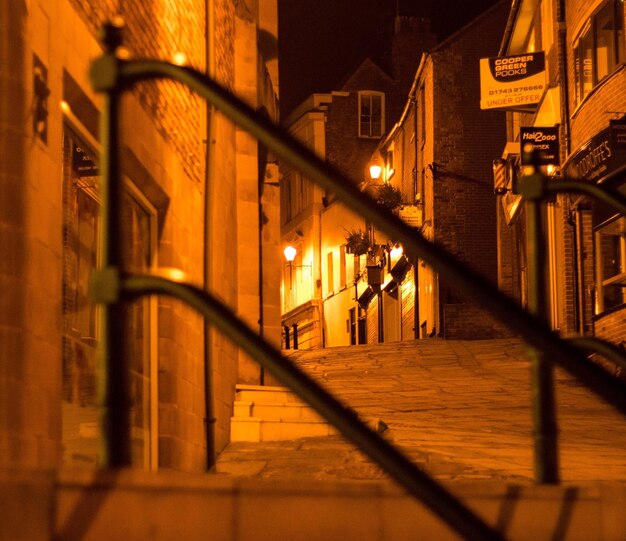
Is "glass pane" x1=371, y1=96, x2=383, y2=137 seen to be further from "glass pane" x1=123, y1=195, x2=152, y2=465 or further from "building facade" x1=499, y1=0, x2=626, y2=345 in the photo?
"glass pane" x1=123, y1=195, x2=152, y2=465

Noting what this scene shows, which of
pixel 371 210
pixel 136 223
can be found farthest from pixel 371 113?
pixel 371 210

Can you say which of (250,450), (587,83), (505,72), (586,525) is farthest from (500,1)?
(586,525)

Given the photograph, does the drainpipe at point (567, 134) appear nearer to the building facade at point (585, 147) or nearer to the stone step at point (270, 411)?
the building facade at point (585, 147)

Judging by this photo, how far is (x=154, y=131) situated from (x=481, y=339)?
20.3 meters

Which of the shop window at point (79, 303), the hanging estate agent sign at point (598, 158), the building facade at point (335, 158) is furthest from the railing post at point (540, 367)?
the building facade at point (335, 158)

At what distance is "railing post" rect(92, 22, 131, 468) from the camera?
2.81 metres

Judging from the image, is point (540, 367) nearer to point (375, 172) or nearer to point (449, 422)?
point (449, 422)

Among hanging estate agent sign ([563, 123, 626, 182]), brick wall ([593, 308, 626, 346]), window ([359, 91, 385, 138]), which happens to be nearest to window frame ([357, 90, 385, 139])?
window ([359, 91, 385, 138])

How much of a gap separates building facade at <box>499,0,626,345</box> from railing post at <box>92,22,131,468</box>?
1413cm

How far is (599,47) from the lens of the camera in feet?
61.3

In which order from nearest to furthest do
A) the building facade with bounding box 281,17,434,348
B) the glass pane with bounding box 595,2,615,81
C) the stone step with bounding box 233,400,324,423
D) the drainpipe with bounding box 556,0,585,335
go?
the stone step with bounding box 233,400,324,423, the glass pane with bounding box 595,2,615,81, the drainpipe with bounding box 556,0,585,335, the building facade with bounding box 281,17,434,348

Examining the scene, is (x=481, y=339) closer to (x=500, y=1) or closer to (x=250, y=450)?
(x=500, y=1)

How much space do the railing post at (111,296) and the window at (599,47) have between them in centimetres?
1554

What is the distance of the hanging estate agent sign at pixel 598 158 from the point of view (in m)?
16.7
